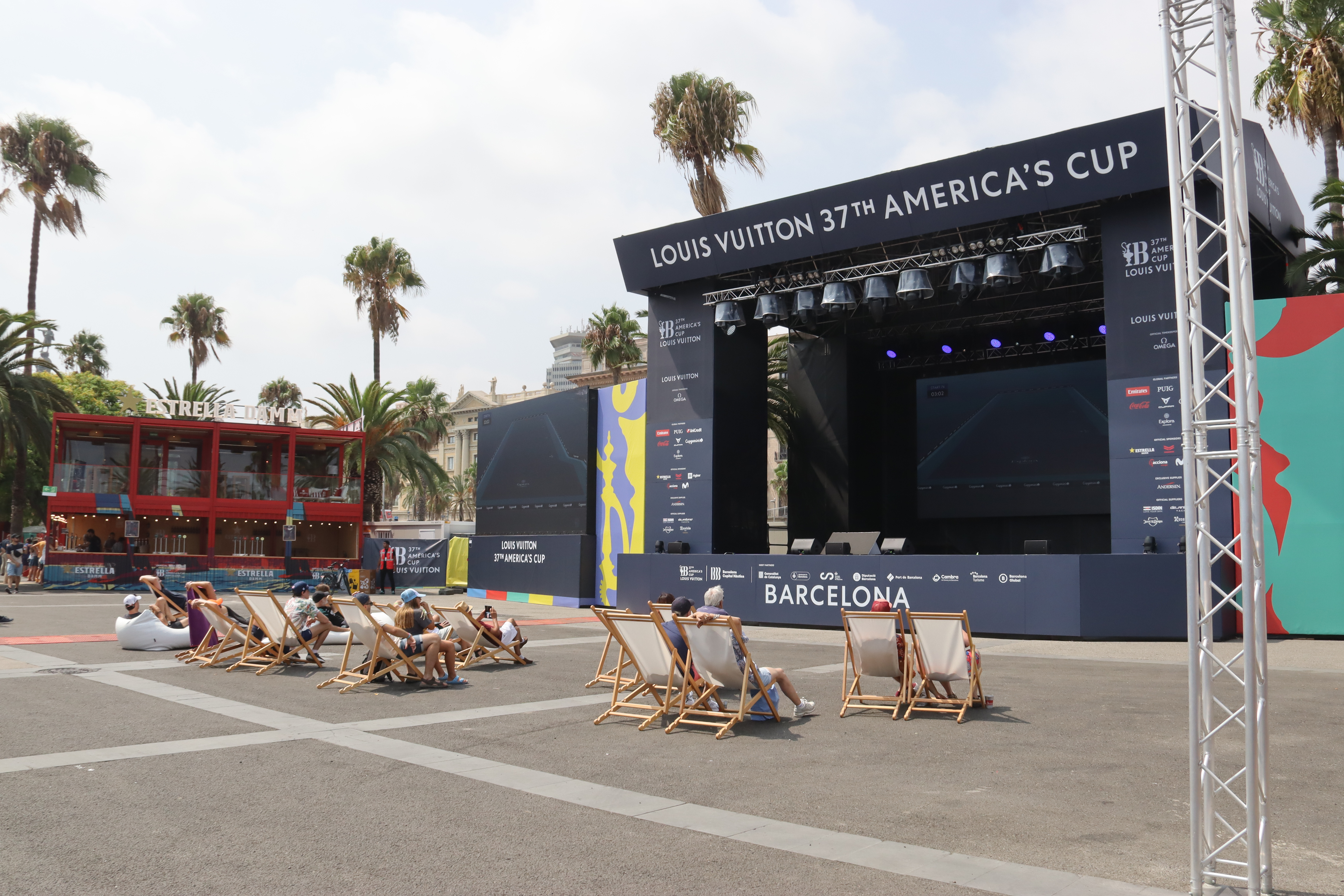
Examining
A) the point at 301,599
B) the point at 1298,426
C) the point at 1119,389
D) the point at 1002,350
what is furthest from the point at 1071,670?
the point at 1002,350

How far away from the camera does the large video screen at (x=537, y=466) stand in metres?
24.7

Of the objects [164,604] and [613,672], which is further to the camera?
[164,604]

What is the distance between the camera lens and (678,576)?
1980 cm

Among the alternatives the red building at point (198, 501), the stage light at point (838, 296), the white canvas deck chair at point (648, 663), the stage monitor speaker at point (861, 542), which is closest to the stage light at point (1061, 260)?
the stage light at point (838, 296)

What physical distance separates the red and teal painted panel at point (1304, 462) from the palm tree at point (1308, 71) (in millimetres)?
4693

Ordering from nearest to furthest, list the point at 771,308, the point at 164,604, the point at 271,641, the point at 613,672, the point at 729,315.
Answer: the point at 613,672 → the point at 271,641 → the point at 164,604 → the point at 771,308 → the point at 729,315

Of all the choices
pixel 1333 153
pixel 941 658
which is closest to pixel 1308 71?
pixel 1333 153

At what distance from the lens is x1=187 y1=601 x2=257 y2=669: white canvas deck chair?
11367 millimetres

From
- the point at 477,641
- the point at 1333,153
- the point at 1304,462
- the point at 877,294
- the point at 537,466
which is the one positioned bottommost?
the point at 477,641

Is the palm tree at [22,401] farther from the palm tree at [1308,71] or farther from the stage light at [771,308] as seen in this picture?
the palm tree at [1308,71]

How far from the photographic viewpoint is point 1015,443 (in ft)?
80.0

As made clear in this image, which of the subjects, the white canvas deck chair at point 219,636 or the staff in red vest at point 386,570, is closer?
the white canvas deck chair at point 219,636

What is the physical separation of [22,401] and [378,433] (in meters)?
10.8

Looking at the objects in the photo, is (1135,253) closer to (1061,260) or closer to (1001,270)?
(1061,260)
